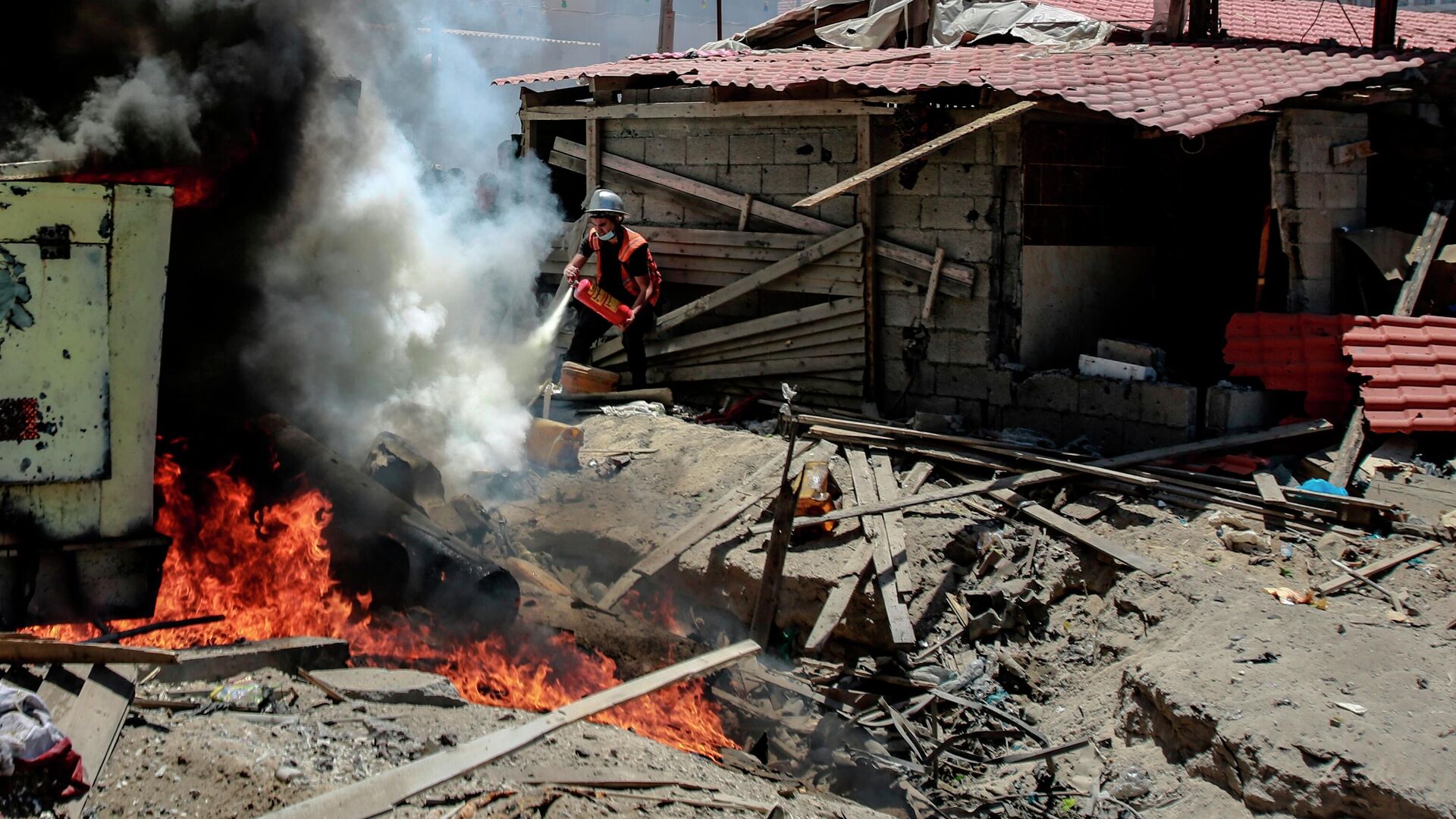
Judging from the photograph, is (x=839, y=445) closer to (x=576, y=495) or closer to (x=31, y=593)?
(x=576, y=495)

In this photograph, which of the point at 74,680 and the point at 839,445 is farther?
the point at 839,445

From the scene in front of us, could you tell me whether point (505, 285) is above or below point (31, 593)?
above

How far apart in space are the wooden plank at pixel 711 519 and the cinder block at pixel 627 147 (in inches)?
177

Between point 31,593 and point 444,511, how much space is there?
3.12 metres

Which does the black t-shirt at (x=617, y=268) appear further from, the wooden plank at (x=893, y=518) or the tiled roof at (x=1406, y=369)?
the tiled roof at (x=1406, y=369)

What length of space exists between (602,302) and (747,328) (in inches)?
59.7

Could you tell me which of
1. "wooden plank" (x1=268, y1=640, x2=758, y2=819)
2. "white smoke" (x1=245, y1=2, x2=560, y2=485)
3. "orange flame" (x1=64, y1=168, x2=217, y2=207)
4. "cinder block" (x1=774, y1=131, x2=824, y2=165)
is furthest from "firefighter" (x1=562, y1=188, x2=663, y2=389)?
"wooden plank" (x1=268, y1=640, x2=758, y2=819)

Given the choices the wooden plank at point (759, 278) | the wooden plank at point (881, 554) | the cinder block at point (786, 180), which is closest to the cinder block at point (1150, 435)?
the wooden plank at point (881, 554)

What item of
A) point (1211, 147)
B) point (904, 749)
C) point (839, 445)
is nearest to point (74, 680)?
point (904, 749)

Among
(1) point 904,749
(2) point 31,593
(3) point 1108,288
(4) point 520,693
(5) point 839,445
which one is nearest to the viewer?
(2) point 31,593

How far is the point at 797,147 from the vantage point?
1090 cm

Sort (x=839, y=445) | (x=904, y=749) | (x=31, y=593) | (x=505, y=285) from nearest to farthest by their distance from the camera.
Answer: (x=31, y=593)
(x=904, y=749)
(x=839, y=445)
(x=505, y=285)

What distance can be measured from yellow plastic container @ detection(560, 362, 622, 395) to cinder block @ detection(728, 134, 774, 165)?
8.37ft

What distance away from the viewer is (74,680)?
155 inches
